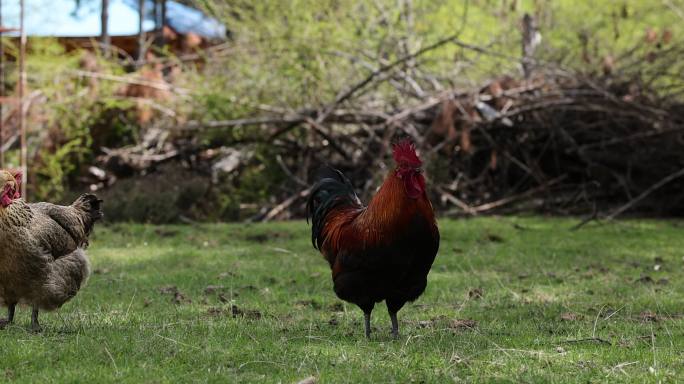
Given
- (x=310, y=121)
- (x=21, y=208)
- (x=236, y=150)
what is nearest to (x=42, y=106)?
(x=236, y=150)

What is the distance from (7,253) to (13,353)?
0.95 m

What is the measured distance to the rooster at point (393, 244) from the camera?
552 cm

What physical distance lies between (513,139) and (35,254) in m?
12.7

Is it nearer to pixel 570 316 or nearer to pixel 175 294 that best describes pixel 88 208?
pixel 175 294

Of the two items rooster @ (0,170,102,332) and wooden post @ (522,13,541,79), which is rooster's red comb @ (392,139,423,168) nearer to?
rooster @ (0,170,102,332)

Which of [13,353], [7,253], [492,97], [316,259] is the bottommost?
[316,259]

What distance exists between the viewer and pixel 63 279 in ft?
19.5

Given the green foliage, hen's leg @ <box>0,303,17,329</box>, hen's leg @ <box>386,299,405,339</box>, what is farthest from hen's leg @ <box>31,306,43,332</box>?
the green foliage

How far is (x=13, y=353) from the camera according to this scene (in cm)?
484

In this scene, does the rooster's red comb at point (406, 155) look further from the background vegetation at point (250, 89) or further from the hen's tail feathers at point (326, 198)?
the background vegetation at point (250, 89)

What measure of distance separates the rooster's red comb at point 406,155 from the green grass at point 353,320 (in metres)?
1.26

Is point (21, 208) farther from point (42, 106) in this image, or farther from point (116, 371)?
point (42, 106)

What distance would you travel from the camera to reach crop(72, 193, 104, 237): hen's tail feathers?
21.8 feet

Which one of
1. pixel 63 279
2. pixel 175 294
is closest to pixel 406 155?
pixel 63 279
